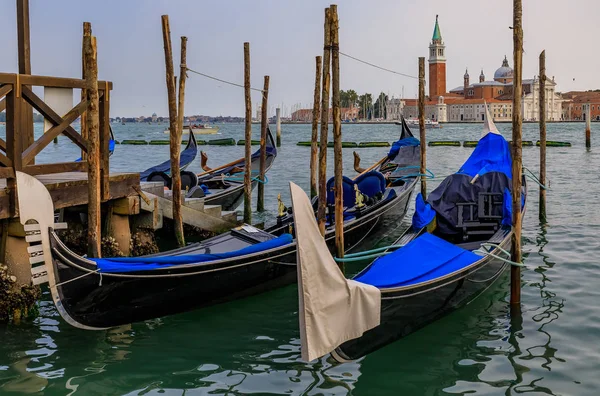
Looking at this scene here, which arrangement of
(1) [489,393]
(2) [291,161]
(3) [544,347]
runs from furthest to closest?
(2) [291,161] → (3) [544,347] → (1) [489,393]

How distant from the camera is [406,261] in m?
4.50

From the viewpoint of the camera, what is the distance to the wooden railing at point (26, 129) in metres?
4.48

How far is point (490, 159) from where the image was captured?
23.2ft

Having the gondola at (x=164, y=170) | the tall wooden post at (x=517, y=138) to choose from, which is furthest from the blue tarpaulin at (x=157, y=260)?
the gondola at (x=164, y=170)

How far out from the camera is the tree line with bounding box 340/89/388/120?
9231cm

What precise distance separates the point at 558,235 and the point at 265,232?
3730 millimetres

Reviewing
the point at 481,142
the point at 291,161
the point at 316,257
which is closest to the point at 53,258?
the point at 316,257


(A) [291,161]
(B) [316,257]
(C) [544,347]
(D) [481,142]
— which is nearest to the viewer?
(B) [316,257]

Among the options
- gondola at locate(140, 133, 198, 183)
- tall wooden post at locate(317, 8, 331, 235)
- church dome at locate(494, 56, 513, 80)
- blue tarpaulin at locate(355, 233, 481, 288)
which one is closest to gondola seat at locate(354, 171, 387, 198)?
tall wooden post at locate(317, 8, 331, 235)

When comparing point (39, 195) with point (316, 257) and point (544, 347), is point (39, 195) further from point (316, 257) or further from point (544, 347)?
point (544, 347)

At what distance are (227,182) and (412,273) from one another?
19.2 feet

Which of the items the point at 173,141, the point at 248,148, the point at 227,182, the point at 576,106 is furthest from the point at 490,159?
the point at 576,106

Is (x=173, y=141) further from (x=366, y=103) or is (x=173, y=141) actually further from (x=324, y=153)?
(x=366, y=103)

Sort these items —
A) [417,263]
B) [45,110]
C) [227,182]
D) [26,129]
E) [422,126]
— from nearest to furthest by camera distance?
1. [417,263]
2. [45,110]
3. [26,129]
4. [422,126]
5. [227,182]
